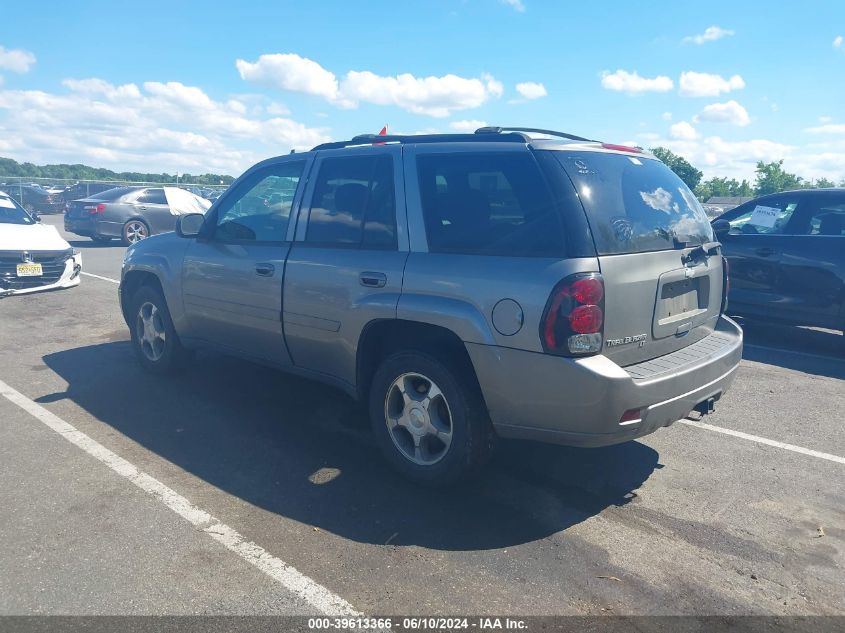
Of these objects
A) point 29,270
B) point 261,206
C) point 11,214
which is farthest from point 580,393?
point 11,214

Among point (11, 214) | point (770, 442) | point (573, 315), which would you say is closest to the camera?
point (573, 315)

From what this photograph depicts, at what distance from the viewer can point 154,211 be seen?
18.1 meters

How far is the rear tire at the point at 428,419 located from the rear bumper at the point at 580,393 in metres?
0.14

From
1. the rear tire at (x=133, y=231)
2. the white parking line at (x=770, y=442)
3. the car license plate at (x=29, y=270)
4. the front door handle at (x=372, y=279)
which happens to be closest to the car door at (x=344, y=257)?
the front door handle at (x=372, y=279)

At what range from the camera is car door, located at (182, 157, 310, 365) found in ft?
15.9

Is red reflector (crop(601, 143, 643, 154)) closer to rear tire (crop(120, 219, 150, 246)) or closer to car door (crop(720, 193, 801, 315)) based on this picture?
car door (crop(720, 193, 801, 315))

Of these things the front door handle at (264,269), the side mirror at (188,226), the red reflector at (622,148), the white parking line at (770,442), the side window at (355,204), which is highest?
the red reflector at (622,148)

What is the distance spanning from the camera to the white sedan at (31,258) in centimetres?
978

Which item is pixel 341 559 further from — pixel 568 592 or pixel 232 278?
pixel 232 278

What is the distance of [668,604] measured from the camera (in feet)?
9.57

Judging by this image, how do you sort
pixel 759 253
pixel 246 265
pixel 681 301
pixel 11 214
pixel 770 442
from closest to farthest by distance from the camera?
1. pixel 681 301
2. pixel 770 442
3. pixel 246 265
4. pixel 759 253
5. pixel 11 214

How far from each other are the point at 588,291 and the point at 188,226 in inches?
142

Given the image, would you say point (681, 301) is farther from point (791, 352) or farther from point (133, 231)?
point (133, 231)

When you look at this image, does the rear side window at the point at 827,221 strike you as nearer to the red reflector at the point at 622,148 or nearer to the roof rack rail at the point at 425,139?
the red reflector at the point at 622,148
